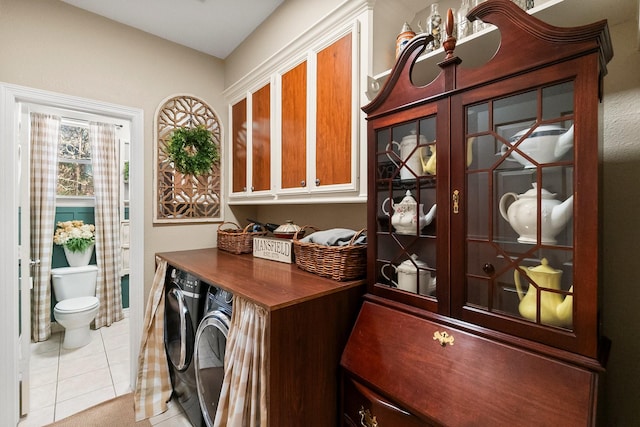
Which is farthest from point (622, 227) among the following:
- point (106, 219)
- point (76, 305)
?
point (106, 219)

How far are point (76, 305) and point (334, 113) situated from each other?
3.03 m

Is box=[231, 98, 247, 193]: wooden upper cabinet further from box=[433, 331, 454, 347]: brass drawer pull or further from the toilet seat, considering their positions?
the toilet seat

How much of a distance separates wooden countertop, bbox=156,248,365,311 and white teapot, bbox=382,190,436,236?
34 centimetres

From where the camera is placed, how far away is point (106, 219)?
3127mm

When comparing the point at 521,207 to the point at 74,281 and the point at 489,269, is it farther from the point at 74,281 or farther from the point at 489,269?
the point at 74,281

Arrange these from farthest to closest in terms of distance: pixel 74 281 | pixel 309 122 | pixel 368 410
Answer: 1. pixel 74 281
2. pixel 309 122
3. pixel 368 410

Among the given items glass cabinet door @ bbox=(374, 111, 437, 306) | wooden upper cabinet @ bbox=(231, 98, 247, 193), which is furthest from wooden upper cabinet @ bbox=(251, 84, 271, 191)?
glass cabinet door @ bbox=(374, 111, 437, 306)

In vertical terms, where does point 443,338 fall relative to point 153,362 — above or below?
above

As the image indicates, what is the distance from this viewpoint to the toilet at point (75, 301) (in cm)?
258

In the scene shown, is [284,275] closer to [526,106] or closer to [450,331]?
[450,331]

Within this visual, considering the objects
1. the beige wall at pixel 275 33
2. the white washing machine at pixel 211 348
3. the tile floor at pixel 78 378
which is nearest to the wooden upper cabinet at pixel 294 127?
the beige wall at pixel 275 33

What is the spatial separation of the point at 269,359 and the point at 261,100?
1705 millimetres

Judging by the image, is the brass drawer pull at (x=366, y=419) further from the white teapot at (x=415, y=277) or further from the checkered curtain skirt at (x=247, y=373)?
the white teapot at (x=415, y=277)

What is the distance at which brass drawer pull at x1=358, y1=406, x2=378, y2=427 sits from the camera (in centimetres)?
98
